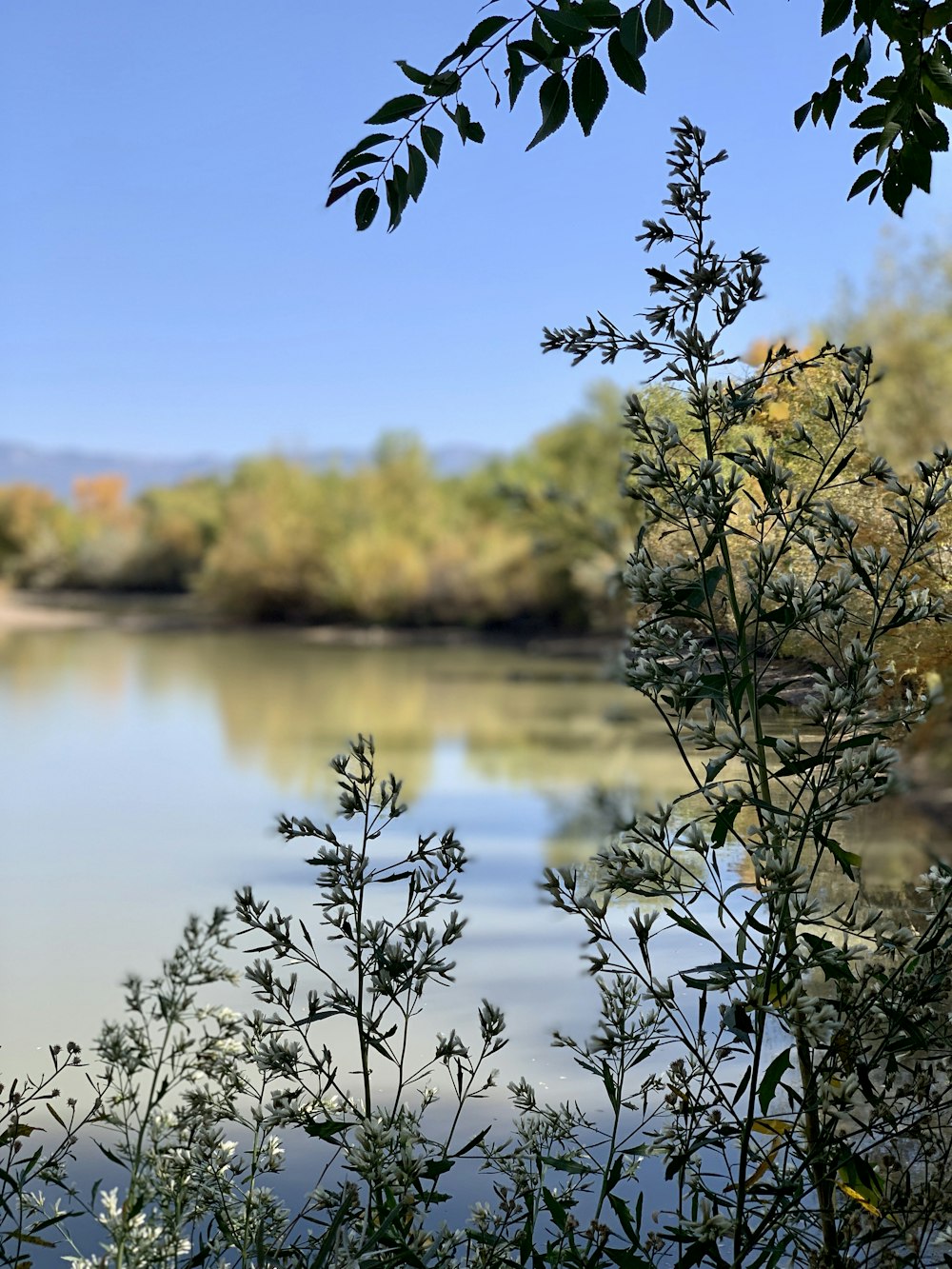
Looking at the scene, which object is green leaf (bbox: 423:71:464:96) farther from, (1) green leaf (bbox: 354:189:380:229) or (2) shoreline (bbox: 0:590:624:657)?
(2) shoreline (bbox: 0:590:624:657)

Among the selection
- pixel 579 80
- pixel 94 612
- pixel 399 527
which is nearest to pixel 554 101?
pixel 579 80

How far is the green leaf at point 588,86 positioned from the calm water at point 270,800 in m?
0.47

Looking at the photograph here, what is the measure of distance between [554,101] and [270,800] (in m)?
6.15

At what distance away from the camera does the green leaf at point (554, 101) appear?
111 centimetres

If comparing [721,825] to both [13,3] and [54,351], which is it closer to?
[13,3]

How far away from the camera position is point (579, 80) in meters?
1.11

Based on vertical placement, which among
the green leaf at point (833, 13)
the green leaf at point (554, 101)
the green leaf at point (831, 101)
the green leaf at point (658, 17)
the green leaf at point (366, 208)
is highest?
the green leaf at point (833, 13)

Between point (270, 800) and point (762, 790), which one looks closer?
point (762, 790)

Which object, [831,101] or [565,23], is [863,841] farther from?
[565,23]

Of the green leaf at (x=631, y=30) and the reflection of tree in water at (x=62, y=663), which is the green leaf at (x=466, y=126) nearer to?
the green leaf at (x=631, y=30)

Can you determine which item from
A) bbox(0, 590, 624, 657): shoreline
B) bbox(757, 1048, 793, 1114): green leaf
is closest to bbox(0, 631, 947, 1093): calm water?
bbox(757, 1048, 793, 1114): green leaf

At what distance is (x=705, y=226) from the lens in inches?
40.8

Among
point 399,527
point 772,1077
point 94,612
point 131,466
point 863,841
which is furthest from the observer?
point 131,466

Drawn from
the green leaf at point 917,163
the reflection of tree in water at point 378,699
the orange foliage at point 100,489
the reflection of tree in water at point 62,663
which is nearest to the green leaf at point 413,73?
the green leaf at point 917,163
